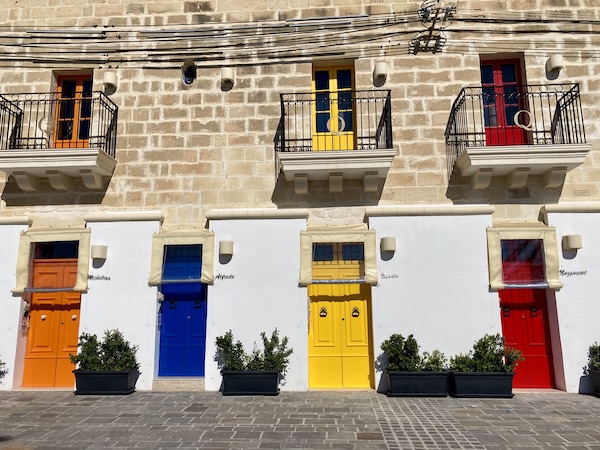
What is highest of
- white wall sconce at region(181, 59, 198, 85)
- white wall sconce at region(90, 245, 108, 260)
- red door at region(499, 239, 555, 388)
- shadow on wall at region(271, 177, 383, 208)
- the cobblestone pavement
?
white wall sconce at region(181, 59, 198, 85)

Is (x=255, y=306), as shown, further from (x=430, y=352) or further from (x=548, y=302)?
(x=548, y=302)

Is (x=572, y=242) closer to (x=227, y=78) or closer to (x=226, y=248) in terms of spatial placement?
(x=226, y=248)

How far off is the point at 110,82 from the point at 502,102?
282 inches

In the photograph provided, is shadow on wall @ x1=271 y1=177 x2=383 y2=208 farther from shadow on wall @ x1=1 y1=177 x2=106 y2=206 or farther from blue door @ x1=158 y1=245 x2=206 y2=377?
shadow on wall @ x1=1 y1=177 x2=106 y2=206

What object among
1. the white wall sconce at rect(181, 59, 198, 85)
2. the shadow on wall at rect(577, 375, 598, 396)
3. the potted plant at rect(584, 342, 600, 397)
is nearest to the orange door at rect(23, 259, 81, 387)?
the white wall sconce at rect(181, 59, 198, 85)

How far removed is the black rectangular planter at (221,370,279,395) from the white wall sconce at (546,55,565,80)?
700 cm

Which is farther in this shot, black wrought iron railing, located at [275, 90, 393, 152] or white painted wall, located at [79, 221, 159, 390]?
black wrought iron railing, located at [275, 90, 393, 152]

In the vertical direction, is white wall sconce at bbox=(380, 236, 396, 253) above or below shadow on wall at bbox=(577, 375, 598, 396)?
above

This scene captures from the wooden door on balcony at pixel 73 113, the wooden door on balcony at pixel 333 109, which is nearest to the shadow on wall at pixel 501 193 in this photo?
the wooden door on balcony at pixel 333 109

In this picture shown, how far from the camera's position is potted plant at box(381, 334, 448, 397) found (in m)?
7.04

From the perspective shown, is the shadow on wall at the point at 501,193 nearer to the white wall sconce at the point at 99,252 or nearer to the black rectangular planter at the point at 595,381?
the black rectangular planter at the point at 595,381

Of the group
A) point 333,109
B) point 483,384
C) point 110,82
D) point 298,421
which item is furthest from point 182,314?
point 483,384

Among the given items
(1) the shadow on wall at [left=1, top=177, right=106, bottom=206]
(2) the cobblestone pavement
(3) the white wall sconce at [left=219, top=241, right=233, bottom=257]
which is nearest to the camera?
(2) the cobblestone pavement

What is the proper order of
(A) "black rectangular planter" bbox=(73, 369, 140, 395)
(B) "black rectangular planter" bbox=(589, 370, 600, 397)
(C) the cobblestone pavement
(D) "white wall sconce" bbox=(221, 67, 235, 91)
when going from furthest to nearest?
(D) "white wall sconce" bbox=(221, 67, 235, 91) < (A) "black rectangular planter" bbox=(73, 369, 140, 395) < (B) "black rectangular planter" bbox=(589, 370, 600, 397) < (C) the cobblestone pavement
